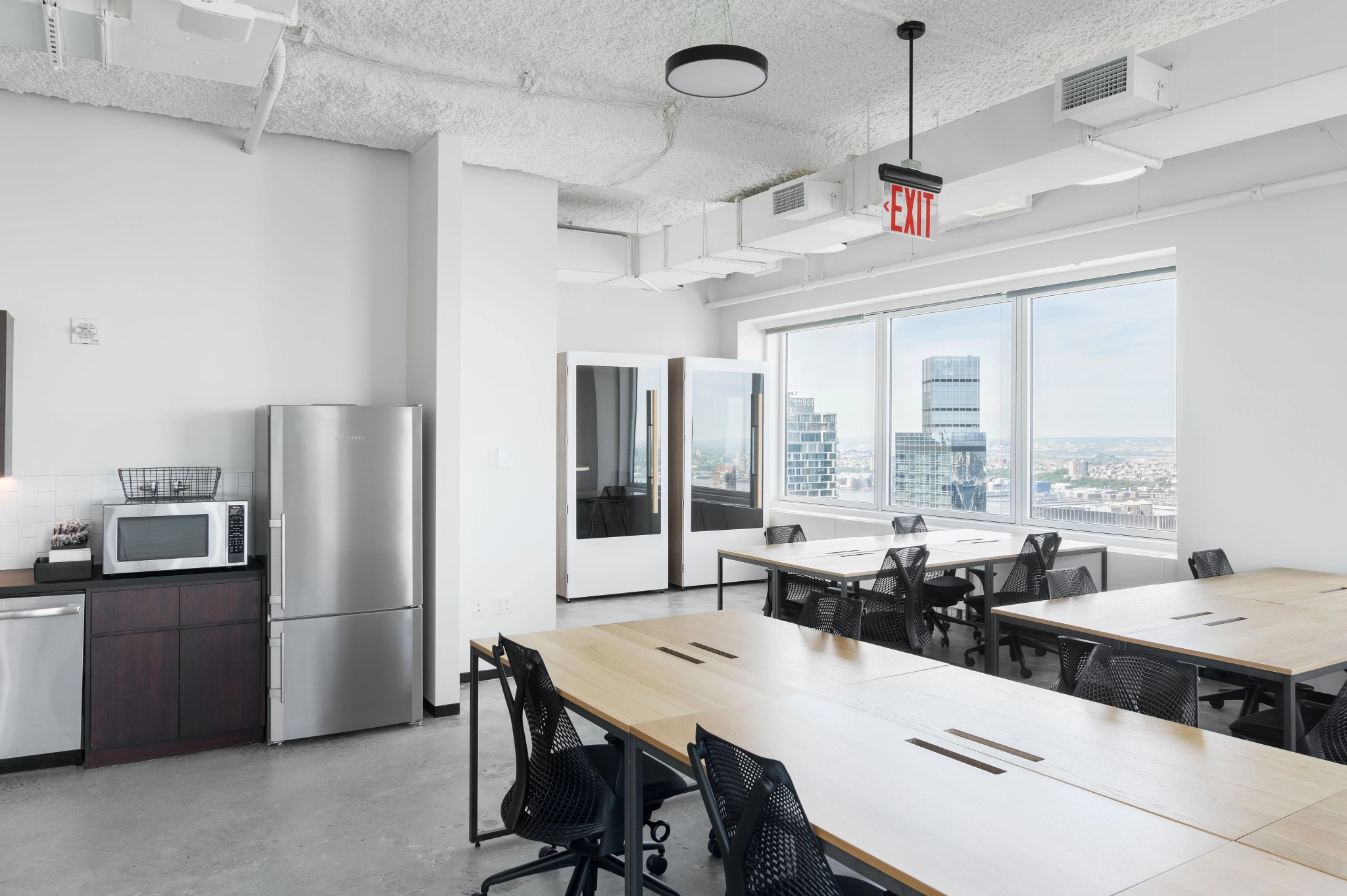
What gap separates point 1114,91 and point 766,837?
137 inches

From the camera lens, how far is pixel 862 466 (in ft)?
28.7

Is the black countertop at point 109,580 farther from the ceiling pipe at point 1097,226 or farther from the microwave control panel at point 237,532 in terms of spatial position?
the ceiling pipe at point 1097,226

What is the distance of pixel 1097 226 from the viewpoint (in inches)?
239

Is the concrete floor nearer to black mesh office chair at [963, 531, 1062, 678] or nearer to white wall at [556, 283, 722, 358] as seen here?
black mesh office chair at [963, 531, 1062, 678]

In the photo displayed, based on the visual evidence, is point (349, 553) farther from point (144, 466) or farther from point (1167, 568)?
point (1167, 568)

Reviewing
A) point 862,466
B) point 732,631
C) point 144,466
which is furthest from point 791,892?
point 862,466

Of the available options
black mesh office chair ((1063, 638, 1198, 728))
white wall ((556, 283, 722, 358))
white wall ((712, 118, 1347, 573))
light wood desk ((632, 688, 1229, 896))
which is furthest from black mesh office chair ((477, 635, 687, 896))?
white wall ((556, 283, 722, 358))

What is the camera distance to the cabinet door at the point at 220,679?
421 centimetres

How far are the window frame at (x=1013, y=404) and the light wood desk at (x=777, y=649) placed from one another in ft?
12.7

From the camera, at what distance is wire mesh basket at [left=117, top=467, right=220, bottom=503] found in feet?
14.5

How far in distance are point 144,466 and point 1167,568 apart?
6.55 metres

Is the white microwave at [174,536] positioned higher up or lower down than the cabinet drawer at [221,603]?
higher up

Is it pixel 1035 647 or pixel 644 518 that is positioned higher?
pixel 644 518

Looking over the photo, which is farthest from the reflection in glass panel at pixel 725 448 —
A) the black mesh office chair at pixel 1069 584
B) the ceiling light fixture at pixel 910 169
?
the ceiling light fixture at pixel 910 169
